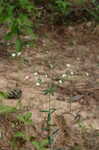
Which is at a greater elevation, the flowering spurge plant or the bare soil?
the flowering spurge plant

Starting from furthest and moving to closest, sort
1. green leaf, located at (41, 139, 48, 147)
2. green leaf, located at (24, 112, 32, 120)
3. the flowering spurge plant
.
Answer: the flowering spurge plant
green leaf, located at (24, 112, 32, 120)
green leaf, located at (41, 139, 48, 147)

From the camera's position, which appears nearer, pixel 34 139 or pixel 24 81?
pixel 34 139

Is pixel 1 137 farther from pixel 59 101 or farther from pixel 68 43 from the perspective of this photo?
pixel 68 43

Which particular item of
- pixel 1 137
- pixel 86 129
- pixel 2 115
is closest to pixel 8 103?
pixel 2 115

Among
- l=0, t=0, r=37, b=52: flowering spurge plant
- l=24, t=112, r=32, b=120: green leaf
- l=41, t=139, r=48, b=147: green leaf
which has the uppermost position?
l=0, t=0, r=37, b=52: flowering spurge plant

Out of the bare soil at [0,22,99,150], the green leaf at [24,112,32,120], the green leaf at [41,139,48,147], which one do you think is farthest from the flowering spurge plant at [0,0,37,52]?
the green leaf at [41,139,48,147]

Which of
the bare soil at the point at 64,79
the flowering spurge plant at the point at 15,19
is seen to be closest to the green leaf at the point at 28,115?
the bare soil at the point at 64,79

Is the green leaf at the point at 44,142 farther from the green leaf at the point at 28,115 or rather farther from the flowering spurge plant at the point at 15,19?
the flowering spurge plant at the point at 15,19

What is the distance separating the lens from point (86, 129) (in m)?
2.88

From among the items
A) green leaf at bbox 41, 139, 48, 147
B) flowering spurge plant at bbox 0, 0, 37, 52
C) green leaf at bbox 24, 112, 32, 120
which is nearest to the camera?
green leaf at bbox 41, 139, 48, 147

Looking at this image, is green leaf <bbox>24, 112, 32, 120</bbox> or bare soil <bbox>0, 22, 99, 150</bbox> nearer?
green leaf <bbox>24, 112, 32, 120</bbox>

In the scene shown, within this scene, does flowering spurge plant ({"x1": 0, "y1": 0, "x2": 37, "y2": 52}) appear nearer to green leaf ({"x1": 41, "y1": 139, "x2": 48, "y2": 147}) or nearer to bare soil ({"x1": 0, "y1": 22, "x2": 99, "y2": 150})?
bare soil ({"x1": 0, "y1": 22, "x2": 99, "y2": 150})

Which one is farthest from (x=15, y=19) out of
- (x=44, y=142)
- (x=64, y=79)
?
(x=44, y=142)

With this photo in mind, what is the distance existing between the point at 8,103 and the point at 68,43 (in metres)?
1.46
